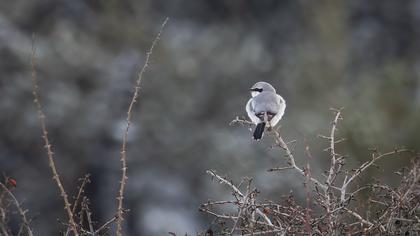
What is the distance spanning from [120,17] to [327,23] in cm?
427

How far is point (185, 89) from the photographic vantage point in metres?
17.6

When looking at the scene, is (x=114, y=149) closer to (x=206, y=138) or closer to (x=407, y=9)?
(x=206, y=138)

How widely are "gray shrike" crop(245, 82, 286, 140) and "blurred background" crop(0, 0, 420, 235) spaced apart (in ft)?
22.0

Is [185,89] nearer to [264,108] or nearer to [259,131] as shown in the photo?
[264,108]

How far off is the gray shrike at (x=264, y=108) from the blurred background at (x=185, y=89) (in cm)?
671

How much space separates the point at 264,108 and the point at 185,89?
38.7ft

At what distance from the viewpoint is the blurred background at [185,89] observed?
14914 mm

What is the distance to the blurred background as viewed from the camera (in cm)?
1491

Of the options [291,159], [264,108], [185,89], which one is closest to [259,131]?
[264,108]

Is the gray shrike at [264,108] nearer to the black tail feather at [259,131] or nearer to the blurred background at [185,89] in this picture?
the black tail feather at [259,131]

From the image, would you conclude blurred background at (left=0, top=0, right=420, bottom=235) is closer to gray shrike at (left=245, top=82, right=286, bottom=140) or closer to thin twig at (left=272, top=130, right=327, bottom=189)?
gray shrike at (left=245, top=82, right=286, bottom=140)

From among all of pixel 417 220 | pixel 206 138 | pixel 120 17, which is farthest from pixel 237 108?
pixel 417 220

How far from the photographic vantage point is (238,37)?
18.9 meters

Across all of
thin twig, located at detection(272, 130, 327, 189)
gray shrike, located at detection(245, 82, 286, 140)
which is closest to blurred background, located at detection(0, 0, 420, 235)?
gray shrike, located at detection(245, 82, 286, 140)
